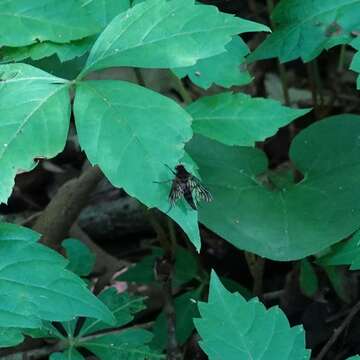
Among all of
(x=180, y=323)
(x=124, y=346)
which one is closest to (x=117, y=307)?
(x=124, y=346)

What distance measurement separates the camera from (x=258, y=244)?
63.4 inches

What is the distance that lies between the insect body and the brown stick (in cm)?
58

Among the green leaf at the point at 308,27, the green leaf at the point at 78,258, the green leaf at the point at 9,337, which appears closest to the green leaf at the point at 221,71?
the green leaf at the point at 308,27

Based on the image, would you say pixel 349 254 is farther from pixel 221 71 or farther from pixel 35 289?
pixel 35 289

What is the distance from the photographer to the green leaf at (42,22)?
1.62 m

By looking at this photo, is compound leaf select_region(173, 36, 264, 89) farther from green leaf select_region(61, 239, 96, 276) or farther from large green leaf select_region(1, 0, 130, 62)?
green leaf select_region(61, 239, 96, 276)

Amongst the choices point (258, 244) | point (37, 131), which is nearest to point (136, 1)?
point (37, 131)

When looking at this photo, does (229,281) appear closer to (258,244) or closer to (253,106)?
(258,244)

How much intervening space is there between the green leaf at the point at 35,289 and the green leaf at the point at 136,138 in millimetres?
207

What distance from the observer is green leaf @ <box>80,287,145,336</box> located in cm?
170

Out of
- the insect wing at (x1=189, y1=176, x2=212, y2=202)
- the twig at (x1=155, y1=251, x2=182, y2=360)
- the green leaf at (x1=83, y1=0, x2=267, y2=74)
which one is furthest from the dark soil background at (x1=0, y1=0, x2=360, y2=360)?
the green leaf at (x1=83, y1=0, x2=267, y2=74)

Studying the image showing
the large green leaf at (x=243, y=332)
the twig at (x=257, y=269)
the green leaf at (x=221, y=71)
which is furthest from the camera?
the twig at (x=257, y=269)

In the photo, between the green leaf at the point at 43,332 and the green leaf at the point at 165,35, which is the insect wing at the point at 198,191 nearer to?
the green leaf at the point at 165,35

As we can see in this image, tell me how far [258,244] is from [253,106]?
0.98 ft
